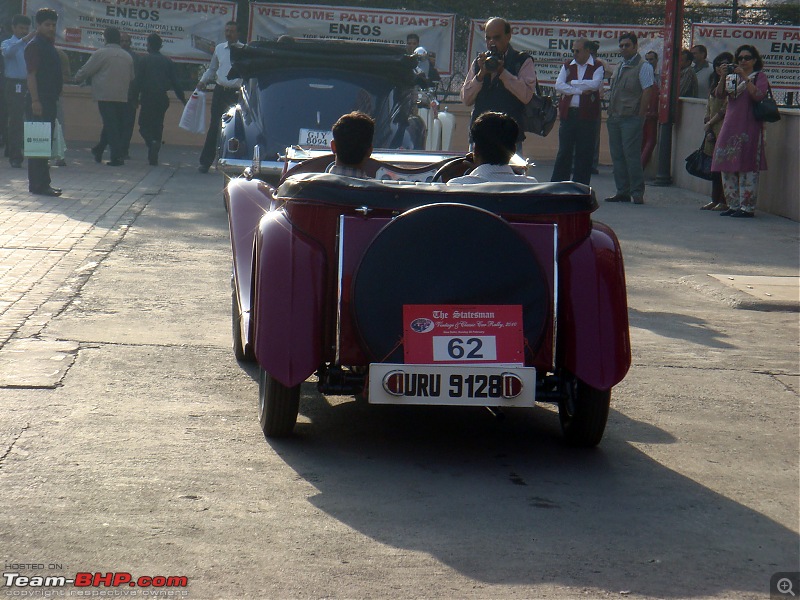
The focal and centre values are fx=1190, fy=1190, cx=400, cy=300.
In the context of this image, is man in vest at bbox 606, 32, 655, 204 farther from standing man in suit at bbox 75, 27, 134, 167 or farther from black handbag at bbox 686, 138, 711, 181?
standing man in suit at bbox 75, 27, 134, 167

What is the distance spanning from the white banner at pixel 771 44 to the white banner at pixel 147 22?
839cm

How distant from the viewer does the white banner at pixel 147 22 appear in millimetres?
21031

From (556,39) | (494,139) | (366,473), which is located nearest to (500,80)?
(494,139)

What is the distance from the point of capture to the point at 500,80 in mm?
8922

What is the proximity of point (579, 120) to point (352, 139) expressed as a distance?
29.5 ft

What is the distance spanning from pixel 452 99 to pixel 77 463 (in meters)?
17.7

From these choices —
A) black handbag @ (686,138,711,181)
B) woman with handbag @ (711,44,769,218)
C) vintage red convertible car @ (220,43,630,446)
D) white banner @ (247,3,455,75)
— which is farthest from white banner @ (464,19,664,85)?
vintage red convertible car @ (220,43,630,446)

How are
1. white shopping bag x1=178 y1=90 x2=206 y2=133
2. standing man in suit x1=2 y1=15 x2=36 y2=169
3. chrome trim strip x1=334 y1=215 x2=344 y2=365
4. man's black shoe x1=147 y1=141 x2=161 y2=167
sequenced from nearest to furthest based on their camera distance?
chrome trim strip x1=334 y1=215 x2=344 y2=365
standing man in suit x1=2 y1=15 x2=36 y2=169
white shopping bag x1=178 y1=90 x2=206 y2=133
man's black shoe x1=147 y1=141 x2=161 y2=167

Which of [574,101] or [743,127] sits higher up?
[574,101]

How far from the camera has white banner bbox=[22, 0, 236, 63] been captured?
21.0 metres

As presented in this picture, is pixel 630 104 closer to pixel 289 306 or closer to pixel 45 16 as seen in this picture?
pixel 45 16

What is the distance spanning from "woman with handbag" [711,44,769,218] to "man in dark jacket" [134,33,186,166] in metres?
8.19

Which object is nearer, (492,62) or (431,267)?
(431,267)

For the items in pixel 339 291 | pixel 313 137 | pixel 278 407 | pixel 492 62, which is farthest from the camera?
pixel 313 137
